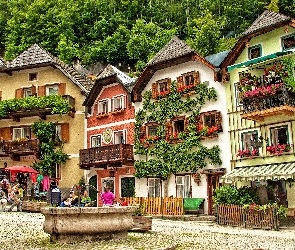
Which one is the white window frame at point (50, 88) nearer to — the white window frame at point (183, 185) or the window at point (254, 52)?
the white window frame at point (183, 185)

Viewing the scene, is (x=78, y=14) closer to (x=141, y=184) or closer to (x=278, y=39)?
(x=141, y=184)

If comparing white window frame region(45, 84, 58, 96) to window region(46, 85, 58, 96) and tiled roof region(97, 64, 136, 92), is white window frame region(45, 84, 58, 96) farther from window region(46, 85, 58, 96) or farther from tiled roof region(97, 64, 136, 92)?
tiled roof region(97, 64, 136, 92)

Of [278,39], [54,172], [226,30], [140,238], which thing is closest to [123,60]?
[226,30]

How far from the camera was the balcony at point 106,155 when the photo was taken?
3117 cm

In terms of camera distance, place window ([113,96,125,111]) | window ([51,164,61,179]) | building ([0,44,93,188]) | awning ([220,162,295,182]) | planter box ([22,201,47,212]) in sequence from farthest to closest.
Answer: window ([51,164,61,179]) → building ([0,44,93,188]) → window ([113,96,125,111]) → planter box ([22,201,47,212]) → awning ([220,162,295,182])

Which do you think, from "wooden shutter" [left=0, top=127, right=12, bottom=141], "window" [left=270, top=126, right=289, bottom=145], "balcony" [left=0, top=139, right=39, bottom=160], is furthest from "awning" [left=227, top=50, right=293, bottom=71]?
"wooden shutter" [left=0, top=127, right=12, bottom=141]

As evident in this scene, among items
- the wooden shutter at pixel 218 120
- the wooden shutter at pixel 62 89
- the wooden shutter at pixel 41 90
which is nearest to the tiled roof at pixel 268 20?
the wooden shutter at pixel 218 120

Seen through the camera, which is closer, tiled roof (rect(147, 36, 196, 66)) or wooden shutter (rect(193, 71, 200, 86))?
wooden shutter (rect(193, 71, 200, 86))

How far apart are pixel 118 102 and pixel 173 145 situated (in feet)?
22.1

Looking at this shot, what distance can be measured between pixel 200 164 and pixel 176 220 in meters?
4.22

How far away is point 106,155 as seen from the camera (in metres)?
31.8

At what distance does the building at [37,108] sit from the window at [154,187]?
6.79 m

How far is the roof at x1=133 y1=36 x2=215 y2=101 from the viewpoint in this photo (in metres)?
29.6

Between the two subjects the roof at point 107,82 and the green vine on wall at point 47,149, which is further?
the green vine on wall at point 47,149
